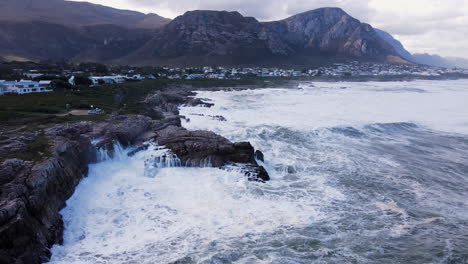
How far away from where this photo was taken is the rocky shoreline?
10.7 meters

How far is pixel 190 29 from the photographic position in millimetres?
167375

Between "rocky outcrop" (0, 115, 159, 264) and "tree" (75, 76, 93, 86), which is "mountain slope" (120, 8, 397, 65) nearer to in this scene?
"tree" (75, 76, 93, 86)

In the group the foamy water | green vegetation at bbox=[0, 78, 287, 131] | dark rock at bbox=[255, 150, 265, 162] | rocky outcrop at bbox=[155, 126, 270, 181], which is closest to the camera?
the foamy water

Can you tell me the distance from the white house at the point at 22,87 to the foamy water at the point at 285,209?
2729 cm

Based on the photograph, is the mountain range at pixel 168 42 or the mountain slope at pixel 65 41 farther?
the mountain range at pixel 168 42

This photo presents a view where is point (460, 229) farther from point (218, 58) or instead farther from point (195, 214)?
point (218, 58)

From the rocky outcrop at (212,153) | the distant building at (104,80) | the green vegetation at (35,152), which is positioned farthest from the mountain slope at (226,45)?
the green vegetation at (35,152)

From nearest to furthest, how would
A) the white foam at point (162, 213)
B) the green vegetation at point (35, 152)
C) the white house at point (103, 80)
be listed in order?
the white foam at point (162, 213) → the green vegetation at point (35, 152) → the white house at point (103, 80)

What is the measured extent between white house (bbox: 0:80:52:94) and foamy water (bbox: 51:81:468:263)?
2729 cm

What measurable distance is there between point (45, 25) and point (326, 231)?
175 meters

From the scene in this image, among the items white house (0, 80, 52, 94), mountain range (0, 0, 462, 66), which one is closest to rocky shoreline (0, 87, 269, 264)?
white house (0, 80, 52, 94)

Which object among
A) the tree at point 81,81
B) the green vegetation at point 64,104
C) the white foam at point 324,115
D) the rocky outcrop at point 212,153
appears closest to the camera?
the rocky outcrop at point 212,153

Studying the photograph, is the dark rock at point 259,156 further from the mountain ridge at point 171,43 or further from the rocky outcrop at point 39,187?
the mountain ridge at point 171,43

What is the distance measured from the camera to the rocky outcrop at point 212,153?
63.8 feet
